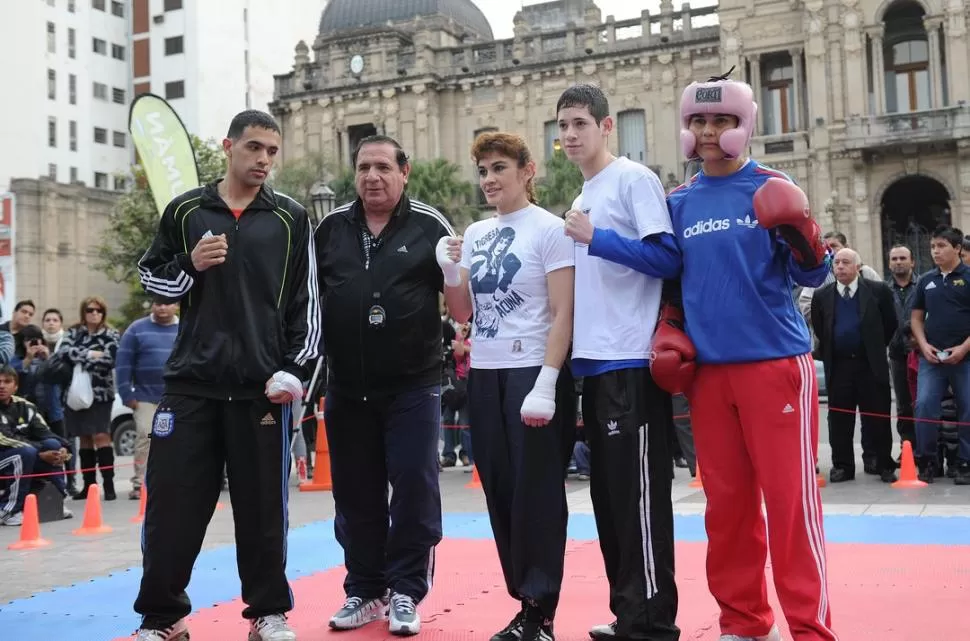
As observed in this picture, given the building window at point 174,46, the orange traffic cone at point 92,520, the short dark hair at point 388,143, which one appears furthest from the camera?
the building window at point 174,46

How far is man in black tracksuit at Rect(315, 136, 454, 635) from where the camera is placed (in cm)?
538

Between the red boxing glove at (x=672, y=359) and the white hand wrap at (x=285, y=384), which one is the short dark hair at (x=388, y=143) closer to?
the white hand wrap at (x=285, y=384)

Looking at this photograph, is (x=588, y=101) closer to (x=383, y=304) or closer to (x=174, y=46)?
(x=383, y=304)

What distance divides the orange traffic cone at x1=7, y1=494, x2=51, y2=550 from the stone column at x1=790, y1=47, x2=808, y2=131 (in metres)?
33.4

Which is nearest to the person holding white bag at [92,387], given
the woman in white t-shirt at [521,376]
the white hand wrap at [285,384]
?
the white hand wrap at [285,384]

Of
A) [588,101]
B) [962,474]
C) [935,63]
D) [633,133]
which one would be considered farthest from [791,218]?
[633,133]

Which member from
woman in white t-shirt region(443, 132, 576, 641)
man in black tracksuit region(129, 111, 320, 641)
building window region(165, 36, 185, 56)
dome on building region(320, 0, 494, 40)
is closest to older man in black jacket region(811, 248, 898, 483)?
woman in white t-shirt region(443, 132, 576, 641)

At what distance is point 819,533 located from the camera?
4410 mm

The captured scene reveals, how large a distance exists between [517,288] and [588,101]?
929 mm

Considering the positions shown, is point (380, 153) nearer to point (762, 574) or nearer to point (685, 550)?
point (762, 574)

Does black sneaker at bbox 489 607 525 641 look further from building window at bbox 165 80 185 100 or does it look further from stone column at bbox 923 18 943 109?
building window at bbox 165 80 185 100

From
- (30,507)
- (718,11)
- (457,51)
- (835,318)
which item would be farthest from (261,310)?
(457,51)

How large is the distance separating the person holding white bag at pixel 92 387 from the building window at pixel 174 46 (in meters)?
56.7

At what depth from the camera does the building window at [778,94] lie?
37.9 metres
